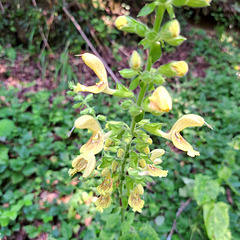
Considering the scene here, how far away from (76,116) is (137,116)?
73.1 inches

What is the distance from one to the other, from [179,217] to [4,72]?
334 cm

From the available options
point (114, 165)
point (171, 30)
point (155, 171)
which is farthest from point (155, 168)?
point (171, 30)

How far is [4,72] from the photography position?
3482mm

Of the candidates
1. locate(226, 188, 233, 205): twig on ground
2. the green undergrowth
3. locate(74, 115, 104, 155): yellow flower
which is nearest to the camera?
locate(74, 115, 104, 155): yellow flower

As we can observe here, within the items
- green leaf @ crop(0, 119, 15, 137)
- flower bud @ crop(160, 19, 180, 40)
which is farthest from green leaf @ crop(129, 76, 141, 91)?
green leaf @ crop(0, 119, 15, 137)

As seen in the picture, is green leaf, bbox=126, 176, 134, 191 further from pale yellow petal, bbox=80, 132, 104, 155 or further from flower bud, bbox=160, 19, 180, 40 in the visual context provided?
flower bud, bbox=160, 19, 180, 40

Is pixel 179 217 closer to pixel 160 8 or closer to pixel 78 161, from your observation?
pixel 78 161

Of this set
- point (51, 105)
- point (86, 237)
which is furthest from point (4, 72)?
point (86, 237)

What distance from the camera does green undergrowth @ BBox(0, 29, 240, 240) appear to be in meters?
1.83

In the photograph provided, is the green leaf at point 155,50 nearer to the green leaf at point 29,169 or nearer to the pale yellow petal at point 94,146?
the pale yellow petal at point 94,146

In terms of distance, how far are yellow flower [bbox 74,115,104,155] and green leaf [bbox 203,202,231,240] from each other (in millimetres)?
1342

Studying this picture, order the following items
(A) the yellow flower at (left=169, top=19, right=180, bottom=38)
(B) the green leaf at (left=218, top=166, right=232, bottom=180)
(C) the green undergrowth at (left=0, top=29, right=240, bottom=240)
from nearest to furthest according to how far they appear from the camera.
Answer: (A) the yellow flower at (left=169, top=19, right=180, bottom=38)
(C) the green undergrowth at (left=0, top=29, right=240, bottom=240)
(B) the green leaf at (left=218, top=166, right=232, bottom=180)

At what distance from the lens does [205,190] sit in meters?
1.93

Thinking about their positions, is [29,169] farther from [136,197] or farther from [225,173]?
[225,173]
